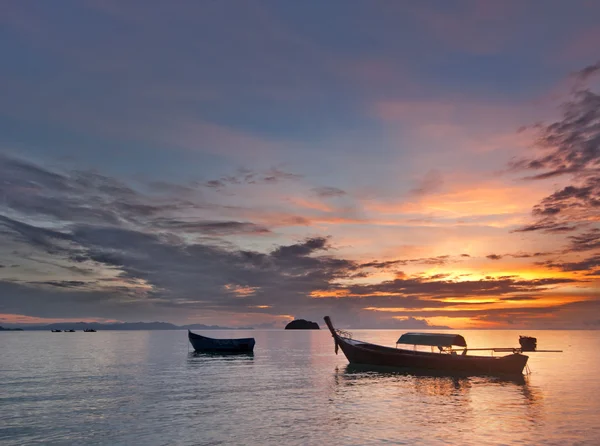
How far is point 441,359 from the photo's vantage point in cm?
6450

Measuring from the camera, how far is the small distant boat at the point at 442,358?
62.7 meters

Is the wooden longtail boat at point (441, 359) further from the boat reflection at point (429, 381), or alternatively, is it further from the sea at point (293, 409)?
the sea at point (293, 409)

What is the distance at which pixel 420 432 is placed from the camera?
97.4 feet

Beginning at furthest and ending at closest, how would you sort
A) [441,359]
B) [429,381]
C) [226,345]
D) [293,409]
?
→ [226,345], [441,359], [429,381], [293,409]

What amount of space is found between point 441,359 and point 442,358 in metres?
0.19

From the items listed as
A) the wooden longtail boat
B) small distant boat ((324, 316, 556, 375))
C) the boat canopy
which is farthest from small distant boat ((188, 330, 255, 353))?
the boat canopy

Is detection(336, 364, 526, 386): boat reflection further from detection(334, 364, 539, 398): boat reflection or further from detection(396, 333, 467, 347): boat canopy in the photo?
detection(396, 333, 467, 347): boat canopy

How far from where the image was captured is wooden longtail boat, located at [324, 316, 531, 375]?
206ft

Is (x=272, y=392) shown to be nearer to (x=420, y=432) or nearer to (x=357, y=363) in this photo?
(x=420, y=432)

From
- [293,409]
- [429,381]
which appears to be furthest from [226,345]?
[293,409]

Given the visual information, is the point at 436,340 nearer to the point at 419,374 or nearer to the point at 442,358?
the point at 442,358

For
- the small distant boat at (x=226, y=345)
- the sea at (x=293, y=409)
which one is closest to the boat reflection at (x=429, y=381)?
the sea at (x=293, y=409)

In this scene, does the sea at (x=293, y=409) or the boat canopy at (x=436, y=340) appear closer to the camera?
the sea at (x=293, y=409)

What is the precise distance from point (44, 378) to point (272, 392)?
107 ft
